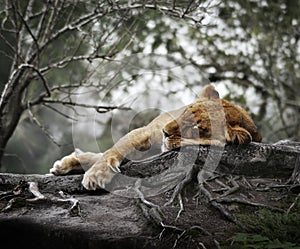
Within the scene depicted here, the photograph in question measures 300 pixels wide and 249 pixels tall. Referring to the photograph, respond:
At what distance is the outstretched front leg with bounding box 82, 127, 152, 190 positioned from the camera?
357 centimetres

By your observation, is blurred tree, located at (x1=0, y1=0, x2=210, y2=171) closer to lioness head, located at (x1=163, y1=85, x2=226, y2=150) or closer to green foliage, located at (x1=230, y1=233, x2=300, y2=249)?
lioness head, located at (x1=163, y1=85, x2=226, y2=150)

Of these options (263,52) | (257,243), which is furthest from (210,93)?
(263,52)

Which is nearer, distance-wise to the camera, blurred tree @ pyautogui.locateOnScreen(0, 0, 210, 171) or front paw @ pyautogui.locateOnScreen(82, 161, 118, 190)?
front paw @ pyautogui.locateOnScreen(82, 161, 118, 190)

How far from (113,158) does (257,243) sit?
1403 millimetres

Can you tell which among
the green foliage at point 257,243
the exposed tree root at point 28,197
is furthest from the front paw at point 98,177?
the green foliage at point 257,243

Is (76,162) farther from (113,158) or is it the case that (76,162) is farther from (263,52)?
(263,52)

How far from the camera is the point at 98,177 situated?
3.57 meters

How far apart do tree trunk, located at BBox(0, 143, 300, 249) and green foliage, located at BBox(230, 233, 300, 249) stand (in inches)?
5.8

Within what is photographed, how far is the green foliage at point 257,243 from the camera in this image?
2498 mm

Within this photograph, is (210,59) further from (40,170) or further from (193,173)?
(193,173)

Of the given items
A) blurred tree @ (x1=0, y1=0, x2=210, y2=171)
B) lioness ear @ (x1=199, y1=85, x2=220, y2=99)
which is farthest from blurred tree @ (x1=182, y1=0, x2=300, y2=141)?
lioness ear @ (x1=199, y1=85, x2=220, y2=99)

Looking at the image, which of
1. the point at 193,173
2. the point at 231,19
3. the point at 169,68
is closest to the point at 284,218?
the point at 193,173

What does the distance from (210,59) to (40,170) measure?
3445 millimetres

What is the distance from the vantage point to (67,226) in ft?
9.84
